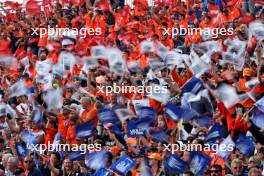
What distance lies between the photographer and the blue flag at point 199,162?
10820mm

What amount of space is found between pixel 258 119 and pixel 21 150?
3.12 m

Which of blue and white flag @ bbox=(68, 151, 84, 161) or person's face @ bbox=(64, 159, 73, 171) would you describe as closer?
person's face @ bbox=(64, 159, 73, 171)

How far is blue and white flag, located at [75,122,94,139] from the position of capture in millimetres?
11664

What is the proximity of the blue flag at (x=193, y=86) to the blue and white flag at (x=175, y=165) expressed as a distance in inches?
39.0

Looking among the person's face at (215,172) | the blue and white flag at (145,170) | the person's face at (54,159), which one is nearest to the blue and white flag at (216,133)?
the person's face at (215,172)

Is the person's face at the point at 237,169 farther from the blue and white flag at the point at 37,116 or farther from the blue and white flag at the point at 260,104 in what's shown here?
the blue and white flag at the point at 37,116

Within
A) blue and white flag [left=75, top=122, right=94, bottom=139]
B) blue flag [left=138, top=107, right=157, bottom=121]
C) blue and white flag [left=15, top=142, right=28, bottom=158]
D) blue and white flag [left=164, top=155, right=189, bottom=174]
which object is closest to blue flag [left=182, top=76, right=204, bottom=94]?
blue flag [left=138, top=107, right=157, bottom=121]

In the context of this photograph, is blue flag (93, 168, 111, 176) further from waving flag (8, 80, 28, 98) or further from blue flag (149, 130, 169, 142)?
waving flag (8, 80, 28, 98)

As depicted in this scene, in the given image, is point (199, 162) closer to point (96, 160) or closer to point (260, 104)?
point (260, 104)

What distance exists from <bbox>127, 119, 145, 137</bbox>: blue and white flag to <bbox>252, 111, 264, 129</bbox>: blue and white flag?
138 cm

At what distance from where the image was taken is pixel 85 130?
38.3 ft

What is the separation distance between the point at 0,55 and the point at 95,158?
2.61m

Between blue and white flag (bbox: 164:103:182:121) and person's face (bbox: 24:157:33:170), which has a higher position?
blue and white flag (bbox: 164:103:182:121)

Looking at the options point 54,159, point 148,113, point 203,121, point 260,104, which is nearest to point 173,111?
point 148,113
